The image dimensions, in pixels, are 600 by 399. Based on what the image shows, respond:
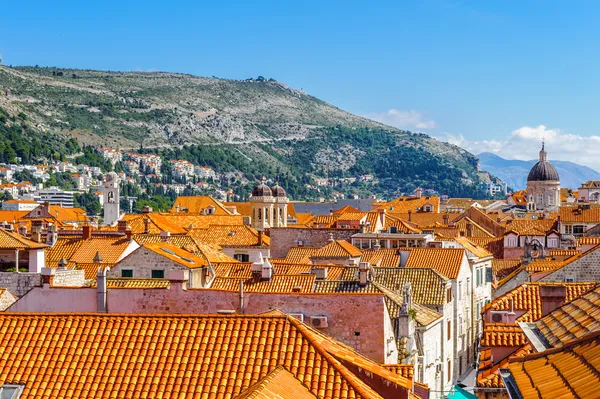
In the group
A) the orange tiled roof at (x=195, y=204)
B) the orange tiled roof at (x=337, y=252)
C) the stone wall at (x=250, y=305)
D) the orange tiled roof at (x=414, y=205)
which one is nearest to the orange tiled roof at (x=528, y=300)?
the stone wall at (x=250, y=305)

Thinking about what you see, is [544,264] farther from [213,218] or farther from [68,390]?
[213,218]

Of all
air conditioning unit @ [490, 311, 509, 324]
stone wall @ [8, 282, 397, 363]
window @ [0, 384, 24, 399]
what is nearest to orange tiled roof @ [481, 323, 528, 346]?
air conditioning unit @ [490, 311, 509, 324]

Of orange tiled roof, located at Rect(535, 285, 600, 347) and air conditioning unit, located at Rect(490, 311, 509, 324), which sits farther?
air conditioning unit, located at Rect(490, 311, 509, 324)

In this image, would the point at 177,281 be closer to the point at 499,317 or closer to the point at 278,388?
the point at 499,317

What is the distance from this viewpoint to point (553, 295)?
27859mm

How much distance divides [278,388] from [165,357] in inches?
131

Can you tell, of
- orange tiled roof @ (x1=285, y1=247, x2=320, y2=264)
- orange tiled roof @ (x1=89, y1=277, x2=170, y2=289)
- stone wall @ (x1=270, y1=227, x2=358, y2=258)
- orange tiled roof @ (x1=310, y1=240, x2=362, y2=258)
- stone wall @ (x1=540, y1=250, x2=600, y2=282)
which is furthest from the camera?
stone wall @ (x1=270, y1=227, x2=358, y2=258)

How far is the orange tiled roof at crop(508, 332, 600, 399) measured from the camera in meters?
11.9

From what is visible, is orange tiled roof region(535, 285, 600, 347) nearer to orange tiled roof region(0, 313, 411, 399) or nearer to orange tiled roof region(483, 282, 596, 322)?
orange tiled roof region(0, 313, 411, 399)

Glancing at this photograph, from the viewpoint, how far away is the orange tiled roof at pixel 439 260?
5134cm

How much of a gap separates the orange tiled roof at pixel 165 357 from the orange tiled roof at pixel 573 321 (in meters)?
3.06

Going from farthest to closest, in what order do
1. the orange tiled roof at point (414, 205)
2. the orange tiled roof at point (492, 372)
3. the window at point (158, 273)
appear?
the orange tiled roof at point (414, 205), the window at point (158, 273), the orange tiled roof at point (492, 372)

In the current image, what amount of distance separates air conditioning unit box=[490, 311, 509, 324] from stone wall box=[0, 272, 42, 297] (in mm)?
19132

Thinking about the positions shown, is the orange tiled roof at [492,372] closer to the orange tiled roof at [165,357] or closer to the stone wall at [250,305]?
the orange tiled roof at [165,357]
